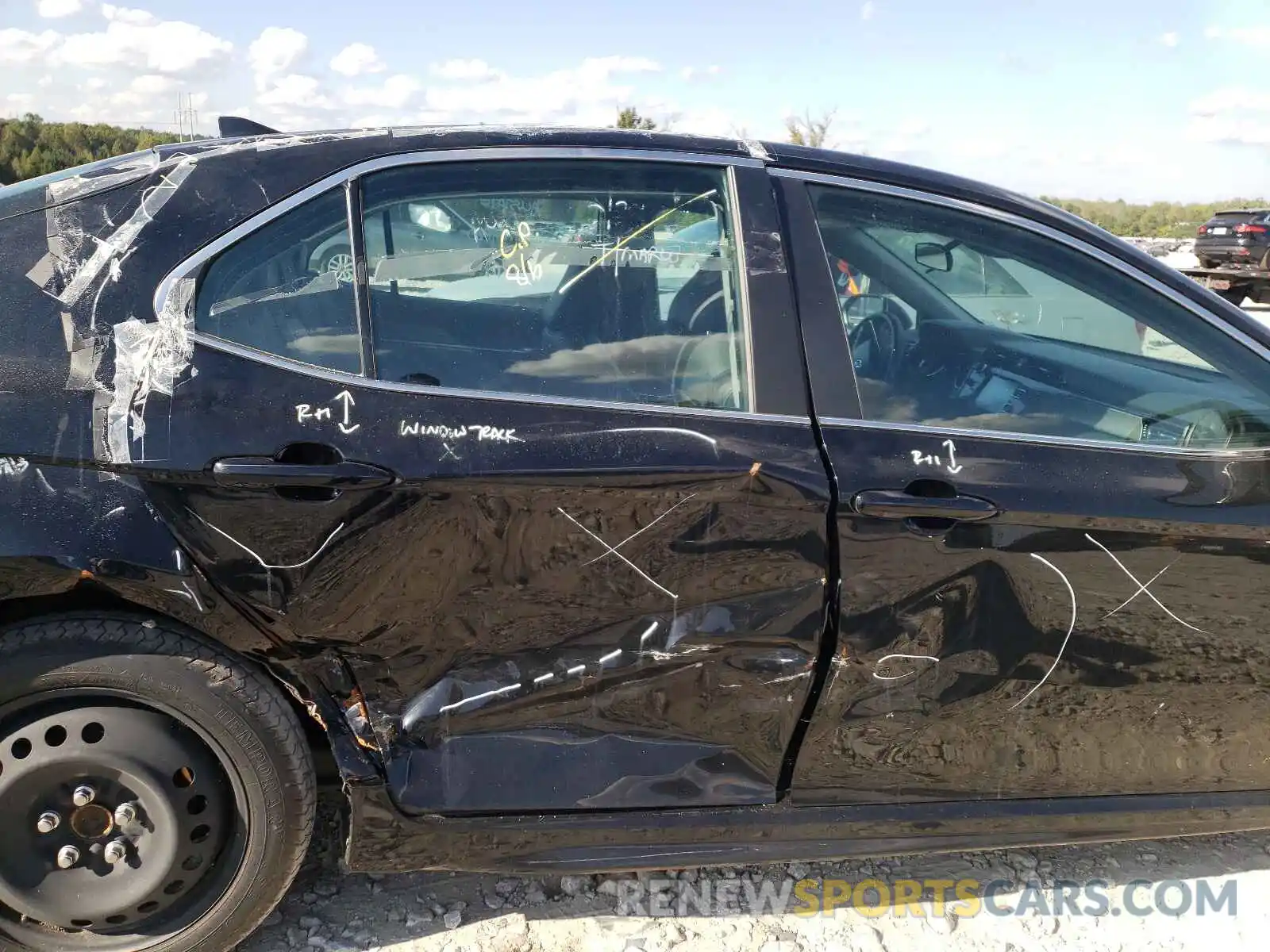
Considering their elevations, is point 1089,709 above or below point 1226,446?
below

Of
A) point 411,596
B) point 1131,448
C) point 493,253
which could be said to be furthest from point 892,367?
point 411,596

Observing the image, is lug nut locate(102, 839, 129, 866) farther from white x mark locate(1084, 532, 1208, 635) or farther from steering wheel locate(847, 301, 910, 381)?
white x mark locate(1084, 532, 1208, 635)

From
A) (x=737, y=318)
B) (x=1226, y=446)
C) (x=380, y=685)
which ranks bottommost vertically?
(x=380, y=685)

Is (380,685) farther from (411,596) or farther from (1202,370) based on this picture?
(1202,370)

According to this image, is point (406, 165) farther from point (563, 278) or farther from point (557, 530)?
point (557, 530)

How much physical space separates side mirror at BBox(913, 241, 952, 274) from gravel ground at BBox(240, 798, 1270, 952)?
1.62 meters

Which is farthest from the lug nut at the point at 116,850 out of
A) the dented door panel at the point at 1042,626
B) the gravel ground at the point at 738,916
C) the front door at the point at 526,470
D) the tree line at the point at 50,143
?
the tree line at the point at 50,143

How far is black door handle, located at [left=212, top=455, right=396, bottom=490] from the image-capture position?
189cm

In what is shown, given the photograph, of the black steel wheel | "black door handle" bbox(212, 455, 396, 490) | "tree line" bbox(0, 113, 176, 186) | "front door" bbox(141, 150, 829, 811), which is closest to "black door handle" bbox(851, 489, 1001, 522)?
"front door" bbox(141, 150, 829, 811)

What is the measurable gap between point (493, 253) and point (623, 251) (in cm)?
29

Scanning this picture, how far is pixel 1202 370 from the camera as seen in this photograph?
2.32 meters

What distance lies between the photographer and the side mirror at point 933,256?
2377 mm

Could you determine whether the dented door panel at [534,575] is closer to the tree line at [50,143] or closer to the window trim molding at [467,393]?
the window trim molding at [467,393]

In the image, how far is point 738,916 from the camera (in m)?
2.41
